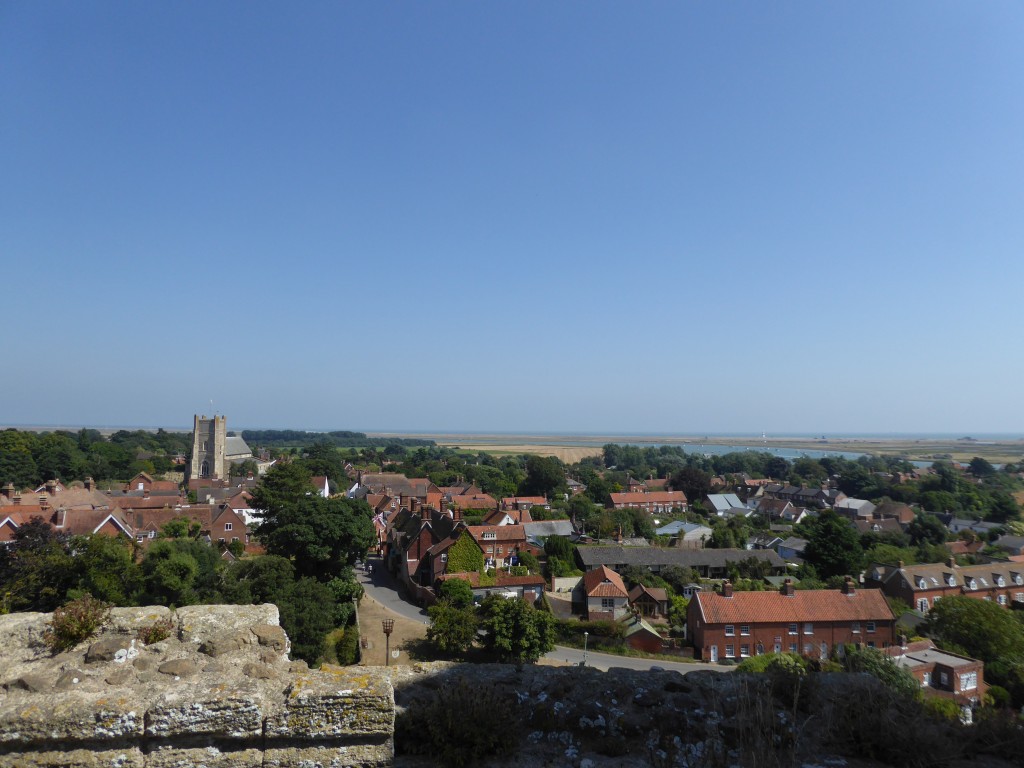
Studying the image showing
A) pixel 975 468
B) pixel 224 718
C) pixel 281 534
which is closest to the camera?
pixel 224 718

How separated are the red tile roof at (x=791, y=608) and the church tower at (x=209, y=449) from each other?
76769 millimetres

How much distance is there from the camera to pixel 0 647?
5.05m

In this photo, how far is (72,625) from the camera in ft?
16.6

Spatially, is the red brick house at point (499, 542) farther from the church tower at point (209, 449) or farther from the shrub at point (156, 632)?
the church tower at point (209, 449)

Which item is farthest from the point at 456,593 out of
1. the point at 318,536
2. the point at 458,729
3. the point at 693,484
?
the point at 693,484

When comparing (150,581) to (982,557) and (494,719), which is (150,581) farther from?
(982,557)

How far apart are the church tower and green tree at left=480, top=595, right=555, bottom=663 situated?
72565 mm

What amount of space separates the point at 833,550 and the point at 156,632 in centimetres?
4875

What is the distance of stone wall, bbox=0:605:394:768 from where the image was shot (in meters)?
3.99

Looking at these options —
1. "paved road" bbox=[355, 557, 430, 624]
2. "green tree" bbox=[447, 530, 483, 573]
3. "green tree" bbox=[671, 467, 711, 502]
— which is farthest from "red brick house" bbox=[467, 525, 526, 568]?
"green tree" bbox=[671, 467, 711, 502]

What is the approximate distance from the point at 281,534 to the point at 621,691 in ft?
85.5

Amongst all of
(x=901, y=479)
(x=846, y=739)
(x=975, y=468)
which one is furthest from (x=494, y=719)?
(x=975, y=468)

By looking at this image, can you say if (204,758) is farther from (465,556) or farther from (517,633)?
(465,556)

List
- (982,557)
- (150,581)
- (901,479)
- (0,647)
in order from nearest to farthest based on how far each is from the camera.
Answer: (0,647), (150,581), (982,557), (901,479)
